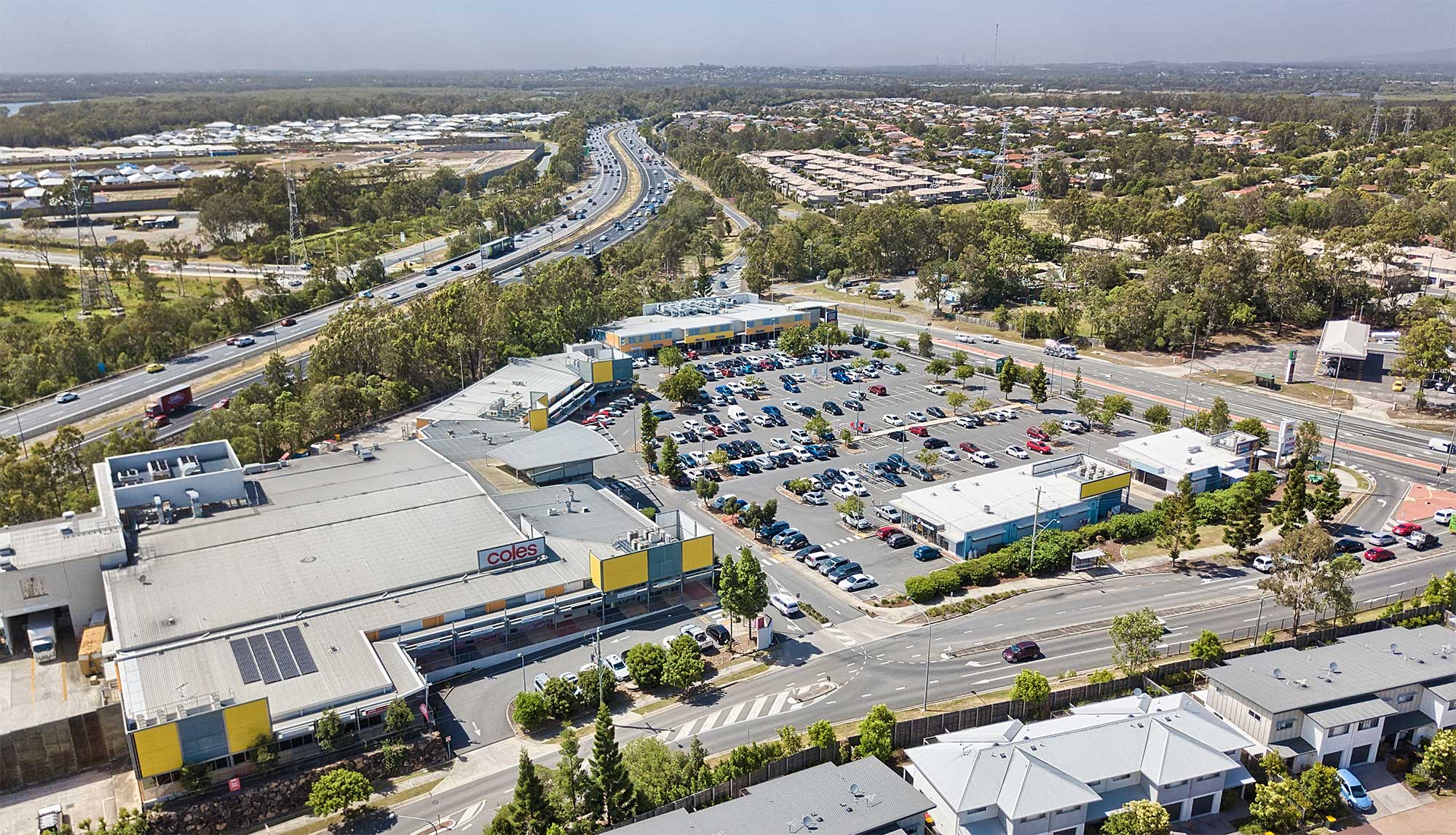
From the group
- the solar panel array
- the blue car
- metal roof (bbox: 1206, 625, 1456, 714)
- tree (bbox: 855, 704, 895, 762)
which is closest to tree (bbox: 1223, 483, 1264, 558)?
metal roof (bbox: 1206, 625, 1456, 714)

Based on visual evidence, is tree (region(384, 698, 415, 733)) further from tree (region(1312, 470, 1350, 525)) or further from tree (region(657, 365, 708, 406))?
tree (region(1312, 470, 1350, 525))

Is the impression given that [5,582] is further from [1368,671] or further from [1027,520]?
[1368,671]

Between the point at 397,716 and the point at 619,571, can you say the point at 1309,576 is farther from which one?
the point at 397,716

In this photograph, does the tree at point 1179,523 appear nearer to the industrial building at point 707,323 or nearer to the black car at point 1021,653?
the black car at point 1021,653

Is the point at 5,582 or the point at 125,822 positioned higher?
the point at 5,582

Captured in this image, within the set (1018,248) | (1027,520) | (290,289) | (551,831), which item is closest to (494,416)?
(1027,520)

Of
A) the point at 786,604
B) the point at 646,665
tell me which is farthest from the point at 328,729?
the point at 786,604
